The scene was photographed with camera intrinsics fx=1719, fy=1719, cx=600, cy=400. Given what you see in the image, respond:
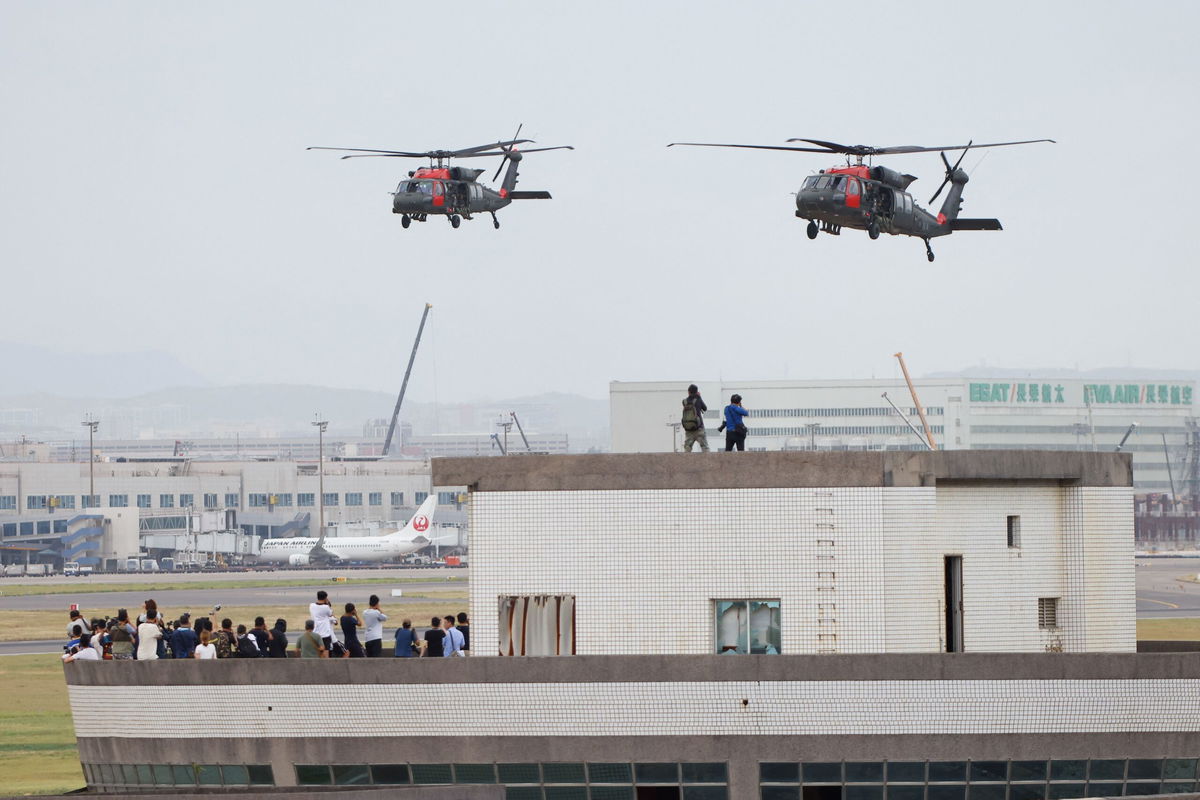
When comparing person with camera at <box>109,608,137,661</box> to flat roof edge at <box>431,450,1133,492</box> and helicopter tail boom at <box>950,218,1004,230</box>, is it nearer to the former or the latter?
flat roof edge at <box>431,450,1133,492</box>

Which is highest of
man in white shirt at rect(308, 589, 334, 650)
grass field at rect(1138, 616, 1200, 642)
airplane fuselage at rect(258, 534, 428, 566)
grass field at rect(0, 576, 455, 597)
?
man in white shirt at rect(308, 589, 334, 650)

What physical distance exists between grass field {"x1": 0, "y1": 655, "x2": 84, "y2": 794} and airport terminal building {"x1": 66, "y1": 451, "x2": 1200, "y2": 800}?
708 inches

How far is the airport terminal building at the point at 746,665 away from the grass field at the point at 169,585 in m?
99.9

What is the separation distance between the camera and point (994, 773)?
84.9 ft

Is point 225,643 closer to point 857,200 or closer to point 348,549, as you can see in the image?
point 857,200

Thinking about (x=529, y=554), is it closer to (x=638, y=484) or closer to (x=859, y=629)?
(x=638, y=484)

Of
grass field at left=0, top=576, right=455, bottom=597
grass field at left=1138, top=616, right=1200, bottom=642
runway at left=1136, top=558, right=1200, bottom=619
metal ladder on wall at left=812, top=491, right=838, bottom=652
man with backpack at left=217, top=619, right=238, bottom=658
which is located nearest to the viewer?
metal ladder on wall at left=812, top=491, right=838, bottom=652

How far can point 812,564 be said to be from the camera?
88.7ft

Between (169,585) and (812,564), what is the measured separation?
109 meters

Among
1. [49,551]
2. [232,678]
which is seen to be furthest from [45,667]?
[49,551]

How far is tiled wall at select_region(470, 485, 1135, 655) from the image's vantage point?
27.0 meters

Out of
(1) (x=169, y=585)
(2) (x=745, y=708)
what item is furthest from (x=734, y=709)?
(1) (x=169, y=585)

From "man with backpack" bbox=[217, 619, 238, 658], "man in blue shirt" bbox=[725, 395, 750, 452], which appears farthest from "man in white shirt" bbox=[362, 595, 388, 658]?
"man in blue shirt" bbox=[725, 395, 750, 452]

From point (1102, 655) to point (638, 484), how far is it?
25.0 ft
